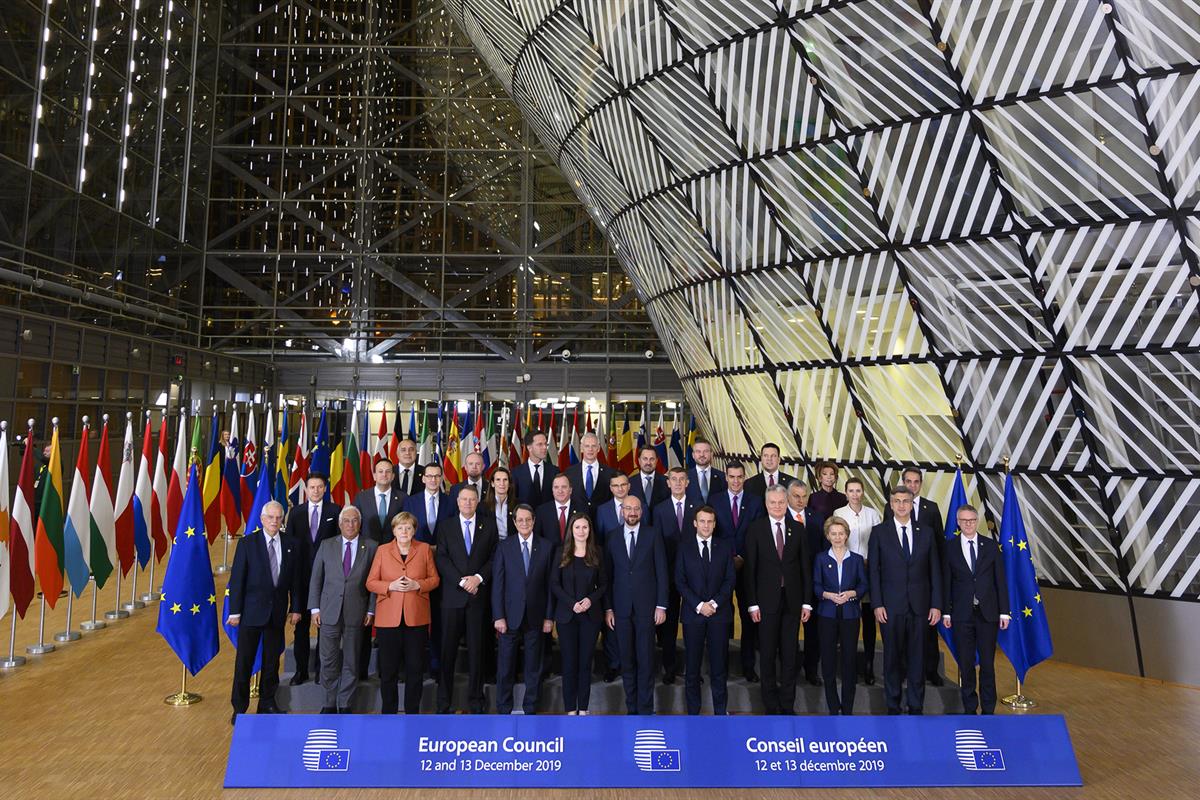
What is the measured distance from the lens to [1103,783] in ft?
21.4

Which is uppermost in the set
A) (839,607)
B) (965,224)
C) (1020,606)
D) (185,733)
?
(965,224)

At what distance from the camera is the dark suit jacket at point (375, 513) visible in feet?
26.1

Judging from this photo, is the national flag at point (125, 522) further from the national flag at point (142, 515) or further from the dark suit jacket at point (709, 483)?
the dark suit jacket at point (709, 483)

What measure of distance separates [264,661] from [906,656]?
5.56 m

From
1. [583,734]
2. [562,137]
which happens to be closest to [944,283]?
[583,734]

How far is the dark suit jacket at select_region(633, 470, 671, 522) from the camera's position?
8398mm

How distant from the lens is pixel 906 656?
7.45 meters

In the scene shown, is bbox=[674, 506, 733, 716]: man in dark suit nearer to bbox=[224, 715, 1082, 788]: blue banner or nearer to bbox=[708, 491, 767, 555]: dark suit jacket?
bbox=[708, 491, 767, 555]: dark suit jacket

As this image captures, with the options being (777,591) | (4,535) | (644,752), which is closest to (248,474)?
(4,535)

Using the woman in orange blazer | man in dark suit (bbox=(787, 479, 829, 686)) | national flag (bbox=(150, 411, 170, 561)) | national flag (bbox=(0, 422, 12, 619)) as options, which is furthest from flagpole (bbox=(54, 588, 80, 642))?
man in dark suit (bbox=(787, 479, 829, 686))

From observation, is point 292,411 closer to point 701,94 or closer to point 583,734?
point 701,94

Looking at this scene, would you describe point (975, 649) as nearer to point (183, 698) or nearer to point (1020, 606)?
point (1020, 606)

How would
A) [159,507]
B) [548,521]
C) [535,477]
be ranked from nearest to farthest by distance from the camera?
1. [548,521]
2. [535,477]
3. [159,507]

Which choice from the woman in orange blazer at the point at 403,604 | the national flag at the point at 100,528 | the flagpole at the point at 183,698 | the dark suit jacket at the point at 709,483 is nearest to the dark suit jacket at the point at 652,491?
the dark suit jacket at the point at 709,483
